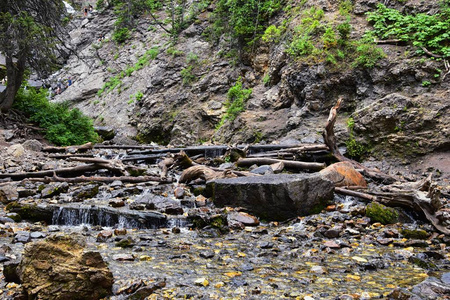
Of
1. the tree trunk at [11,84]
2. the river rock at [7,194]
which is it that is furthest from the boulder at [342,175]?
the tree trunk at [11,84]

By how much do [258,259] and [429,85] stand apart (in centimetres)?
980

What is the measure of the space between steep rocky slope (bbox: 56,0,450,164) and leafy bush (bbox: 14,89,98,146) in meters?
2.92

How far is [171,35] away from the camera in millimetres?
26281

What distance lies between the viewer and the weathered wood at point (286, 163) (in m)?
8.16

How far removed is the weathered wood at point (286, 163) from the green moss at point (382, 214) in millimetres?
3088

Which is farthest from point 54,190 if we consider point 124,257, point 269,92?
point 269,92

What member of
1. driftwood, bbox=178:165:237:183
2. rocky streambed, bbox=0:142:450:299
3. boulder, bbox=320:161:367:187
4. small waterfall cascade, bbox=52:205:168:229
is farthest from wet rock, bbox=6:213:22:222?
boulder, bbox=320:161:367:187

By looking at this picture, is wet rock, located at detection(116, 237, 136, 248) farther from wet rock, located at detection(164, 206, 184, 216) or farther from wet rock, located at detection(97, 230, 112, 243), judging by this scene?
wet rock, located at detection(164, 206, 184, 216)

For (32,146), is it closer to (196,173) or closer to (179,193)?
(196,173)

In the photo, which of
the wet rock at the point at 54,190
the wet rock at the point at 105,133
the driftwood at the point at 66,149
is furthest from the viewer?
the wet rock at the point at 105,133

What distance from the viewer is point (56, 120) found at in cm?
1595

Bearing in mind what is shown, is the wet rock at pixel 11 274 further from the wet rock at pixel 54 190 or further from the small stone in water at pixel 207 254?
the wet rock at pixel 54 190

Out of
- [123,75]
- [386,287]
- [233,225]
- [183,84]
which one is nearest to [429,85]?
[233,225]

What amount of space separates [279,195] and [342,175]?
225 cm
